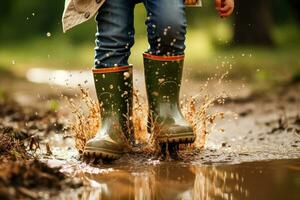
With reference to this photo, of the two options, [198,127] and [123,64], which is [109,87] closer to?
[123,64]

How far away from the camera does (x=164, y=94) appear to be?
11.7 feet

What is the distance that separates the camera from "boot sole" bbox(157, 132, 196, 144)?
3455 mm

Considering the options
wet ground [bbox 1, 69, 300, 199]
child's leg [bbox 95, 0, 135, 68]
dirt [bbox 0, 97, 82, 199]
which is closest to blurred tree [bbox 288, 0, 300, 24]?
wet ground [bbox 1, 69, 300, 199]

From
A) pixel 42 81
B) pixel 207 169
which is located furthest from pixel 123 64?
pixel 42 81

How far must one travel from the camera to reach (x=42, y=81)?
8961 mm

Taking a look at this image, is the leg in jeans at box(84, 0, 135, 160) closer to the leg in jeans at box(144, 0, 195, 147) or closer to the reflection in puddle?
the leg in jeans at box(144, 0, 195, 147)

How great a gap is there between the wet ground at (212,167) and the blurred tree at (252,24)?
7.29 m

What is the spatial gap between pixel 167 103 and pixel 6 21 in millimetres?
15792

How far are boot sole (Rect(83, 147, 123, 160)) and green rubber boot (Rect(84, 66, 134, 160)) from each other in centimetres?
3

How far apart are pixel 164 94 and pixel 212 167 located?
45cm

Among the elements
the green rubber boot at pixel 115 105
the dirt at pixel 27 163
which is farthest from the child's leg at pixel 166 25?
the dirt at pixel 27 163

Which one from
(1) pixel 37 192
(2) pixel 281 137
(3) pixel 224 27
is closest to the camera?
(1) pixel 37 192

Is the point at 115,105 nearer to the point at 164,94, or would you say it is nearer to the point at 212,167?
the point at 164,94

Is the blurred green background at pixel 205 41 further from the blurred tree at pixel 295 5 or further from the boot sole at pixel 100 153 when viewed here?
Result: the boot sole at pixel 100 153
